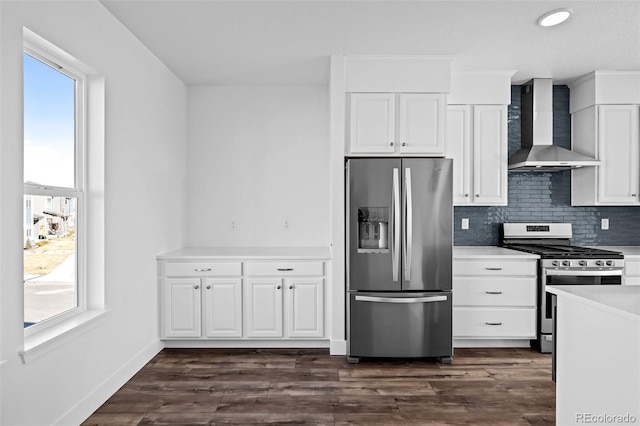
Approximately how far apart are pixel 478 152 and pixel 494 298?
4.44 ft

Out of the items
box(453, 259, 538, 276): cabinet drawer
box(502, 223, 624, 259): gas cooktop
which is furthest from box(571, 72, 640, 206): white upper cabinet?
box(453, 259, 538, 276): cabinet drawer

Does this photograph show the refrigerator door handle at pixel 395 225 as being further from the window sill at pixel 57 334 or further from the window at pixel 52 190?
the window at pixel 52 190

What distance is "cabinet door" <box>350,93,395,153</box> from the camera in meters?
4.02

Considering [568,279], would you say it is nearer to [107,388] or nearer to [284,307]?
[284,307]

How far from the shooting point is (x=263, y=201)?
16.0 ft

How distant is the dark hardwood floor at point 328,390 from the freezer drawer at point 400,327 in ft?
0.39

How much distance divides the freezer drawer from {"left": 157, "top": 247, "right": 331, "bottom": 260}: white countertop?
0.62 m

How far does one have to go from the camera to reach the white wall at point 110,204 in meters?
2.09

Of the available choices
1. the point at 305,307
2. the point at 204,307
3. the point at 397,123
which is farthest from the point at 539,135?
the point at 204,307

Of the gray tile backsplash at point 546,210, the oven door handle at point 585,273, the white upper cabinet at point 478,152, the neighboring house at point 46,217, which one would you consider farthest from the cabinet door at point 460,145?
Answer: the neighboring house at point 46,217

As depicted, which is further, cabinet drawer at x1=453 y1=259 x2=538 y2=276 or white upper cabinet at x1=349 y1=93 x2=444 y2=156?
cabinet drawer at x1=453 y1=259 x2=538 y2=276

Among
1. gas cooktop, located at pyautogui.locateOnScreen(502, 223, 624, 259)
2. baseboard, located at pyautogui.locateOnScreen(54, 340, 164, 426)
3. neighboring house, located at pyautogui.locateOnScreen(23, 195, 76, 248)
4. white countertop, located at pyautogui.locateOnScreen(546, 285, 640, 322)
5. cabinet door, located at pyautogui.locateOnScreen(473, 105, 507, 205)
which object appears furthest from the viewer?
gas cooktop, located at pyautogui.locateOnScreen(502, 223, 624, 259)

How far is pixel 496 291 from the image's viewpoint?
4145mm

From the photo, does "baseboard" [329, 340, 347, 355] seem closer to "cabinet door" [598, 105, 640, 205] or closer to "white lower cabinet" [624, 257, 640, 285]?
"white lower cabinet" [624, 257, 640, 285]
